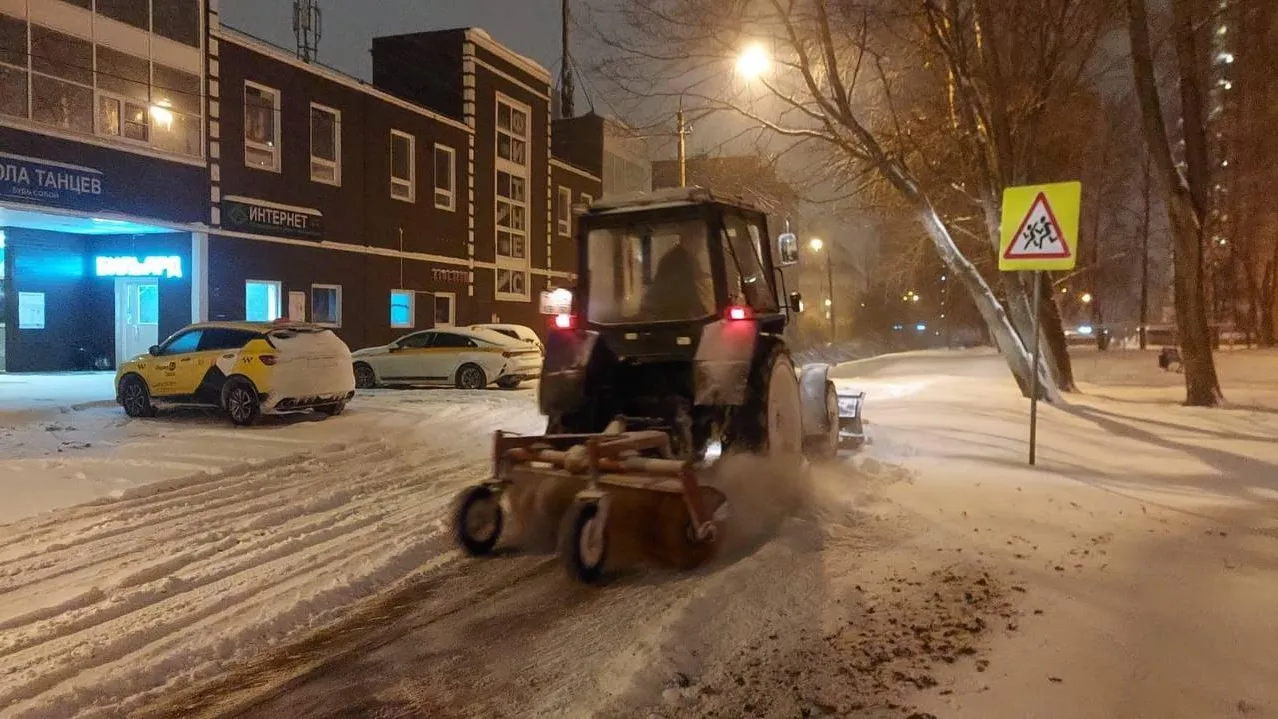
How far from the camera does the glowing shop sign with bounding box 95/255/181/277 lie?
2188 centimetres

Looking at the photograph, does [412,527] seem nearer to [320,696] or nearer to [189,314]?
[320,696]

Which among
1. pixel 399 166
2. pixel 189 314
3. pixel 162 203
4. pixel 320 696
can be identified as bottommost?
pixel 320 696

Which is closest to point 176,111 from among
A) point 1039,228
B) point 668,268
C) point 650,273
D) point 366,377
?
point 366,377

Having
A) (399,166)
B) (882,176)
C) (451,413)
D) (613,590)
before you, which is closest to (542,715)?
→ (613,590)

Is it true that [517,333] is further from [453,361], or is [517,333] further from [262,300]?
[262,300]

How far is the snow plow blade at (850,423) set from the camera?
10734 millimetres

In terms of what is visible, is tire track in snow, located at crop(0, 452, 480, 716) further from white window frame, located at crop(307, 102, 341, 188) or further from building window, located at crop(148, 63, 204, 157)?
white window frame, located at crop(307, 102, 341, 188)

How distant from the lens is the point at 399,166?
28.2 meters

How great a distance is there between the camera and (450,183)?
30.5 metres

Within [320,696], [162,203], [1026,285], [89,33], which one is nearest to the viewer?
[320,696]

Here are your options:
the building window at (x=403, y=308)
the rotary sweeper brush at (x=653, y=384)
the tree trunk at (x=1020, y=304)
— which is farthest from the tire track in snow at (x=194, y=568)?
the building window at (x=403, y=308)

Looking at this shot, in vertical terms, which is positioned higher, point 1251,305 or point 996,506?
point 1251,305

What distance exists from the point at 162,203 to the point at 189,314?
260 cm

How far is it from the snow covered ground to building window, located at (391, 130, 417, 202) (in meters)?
18.3
